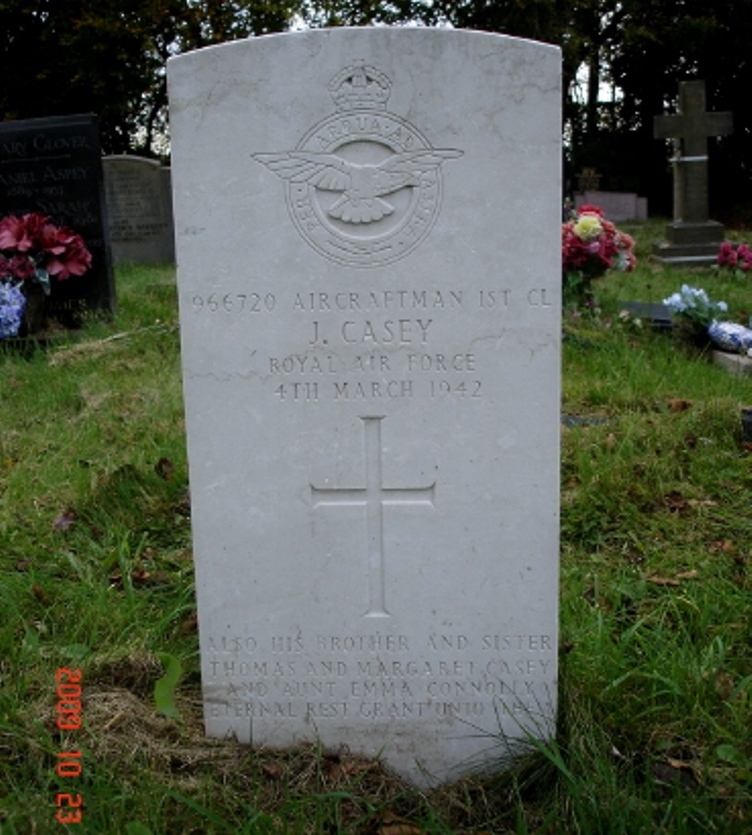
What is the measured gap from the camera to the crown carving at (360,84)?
7.03 ft

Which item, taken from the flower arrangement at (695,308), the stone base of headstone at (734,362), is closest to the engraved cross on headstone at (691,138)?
the flower arrangement at (695,308)

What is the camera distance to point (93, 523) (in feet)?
12.0

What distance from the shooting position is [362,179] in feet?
7.19

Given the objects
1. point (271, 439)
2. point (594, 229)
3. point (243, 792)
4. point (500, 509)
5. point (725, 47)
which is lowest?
point (243, 792)

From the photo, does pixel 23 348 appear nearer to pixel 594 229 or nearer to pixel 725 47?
pixel 594 229

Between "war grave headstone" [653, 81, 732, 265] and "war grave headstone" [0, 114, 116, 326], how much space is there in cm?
774

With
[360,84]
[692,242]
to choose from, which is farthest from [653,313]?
[692,242]

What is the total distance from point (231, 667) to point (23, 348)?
504 centimetres

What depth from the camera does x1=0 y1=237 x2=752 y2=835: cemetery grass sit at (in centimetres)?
216

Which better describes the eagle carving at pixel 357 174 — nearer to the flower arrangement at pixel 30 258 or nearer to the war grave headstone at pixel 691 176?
the flower arrangement at pixel 30 258

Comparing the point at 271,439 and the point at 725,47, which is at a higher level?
the point at 725,47

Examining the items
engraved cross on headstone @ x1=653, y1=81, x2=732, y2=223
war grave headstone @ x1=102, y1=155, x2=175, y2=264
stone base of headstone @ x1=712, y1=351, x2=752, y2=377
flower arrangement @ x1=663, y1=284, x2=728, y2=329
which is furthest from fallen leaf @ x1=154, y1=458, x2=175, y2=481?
engraved cross on headstone @ x1=653, y1=81, x2=732, y2=223

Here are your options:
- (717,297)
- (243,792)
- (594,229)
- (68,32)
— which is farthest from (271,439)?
(68,32)
